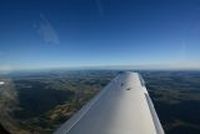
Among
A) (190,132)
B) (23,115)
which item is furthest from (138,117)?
(23,115)

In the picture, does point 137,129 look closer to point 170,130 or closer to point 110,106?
point 110,106

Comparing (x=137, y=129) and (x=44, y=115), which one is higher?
(x=137, y=129)

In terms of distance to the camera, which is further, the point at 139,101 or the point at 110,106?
the point at 139,101

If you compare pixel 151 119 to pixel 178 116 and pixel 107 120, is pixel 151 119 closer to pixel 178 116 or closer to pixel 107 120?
pixel 107 120

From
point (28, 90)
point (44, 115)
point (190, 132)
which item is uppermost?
point (28, 90)

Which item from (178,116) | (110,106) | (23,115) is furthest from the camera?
(178,116)

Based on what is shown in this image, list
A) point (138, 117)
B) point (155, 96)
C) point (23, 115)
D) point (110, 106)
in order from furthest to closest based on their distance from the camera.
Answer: point (155, 96), point (23, 115), point (110, 106), point (138, 117)

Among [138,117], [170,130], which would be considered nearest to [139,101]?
[138,117]

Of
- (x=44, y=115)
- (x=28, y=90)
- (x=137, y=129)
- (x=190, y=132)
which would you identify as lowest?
(x=190, y=132)

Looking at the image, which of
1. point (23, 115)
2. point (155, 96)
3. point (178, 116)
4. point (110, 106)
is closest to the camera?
point (110, 106)
